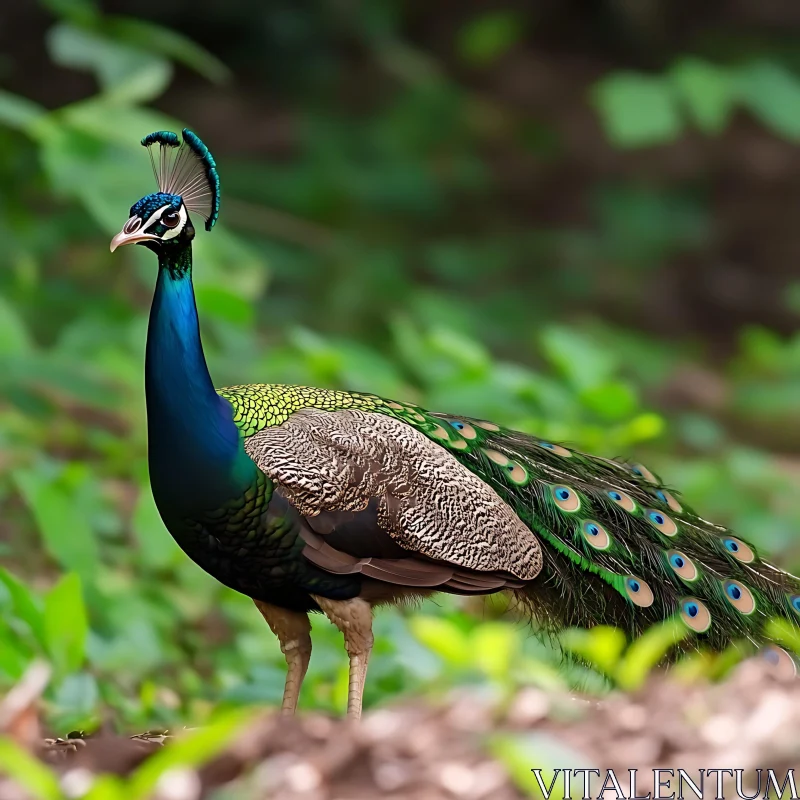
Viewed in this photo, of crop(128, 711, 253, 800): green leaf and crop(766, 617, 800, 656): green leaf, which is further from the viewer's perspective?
crop(766, 617, 800, 656): green leaf

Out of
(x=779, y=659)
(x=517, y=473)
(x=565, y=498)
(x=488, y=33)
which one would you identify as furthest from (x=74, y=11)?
(x=779, y=659)

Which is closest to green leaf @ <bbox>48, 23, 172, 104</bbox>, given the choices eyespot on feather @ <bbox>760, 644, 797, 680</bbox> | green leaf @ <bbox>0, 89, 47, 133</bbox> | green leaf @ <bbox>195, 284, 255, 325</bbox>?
green leaf @ <bbox>0, 89, 47, 133</bbox>

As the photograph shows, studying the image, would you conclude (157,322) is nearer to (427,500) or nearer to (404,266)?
(427,500)

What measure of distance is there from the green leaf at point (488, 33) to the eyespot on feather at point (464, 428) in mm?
6883

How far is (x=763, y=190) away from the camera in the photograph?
1177cm

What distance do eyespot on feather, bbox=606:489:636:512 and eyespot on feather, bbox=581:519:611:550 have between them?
0.13 metres

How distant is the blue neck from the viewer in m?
3.01

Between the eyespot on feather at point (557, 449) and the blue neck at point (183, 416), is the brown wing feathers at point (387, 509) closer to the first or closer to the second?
the blue neck at point (183, 416)

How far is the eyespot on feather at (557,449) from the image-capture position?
12.0ft

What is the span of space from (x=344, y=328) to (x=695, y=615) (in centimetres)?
536

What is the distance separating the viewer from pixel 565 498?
3.46m

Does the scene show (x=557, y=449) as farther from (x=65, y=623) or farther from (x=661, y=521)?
(x=65, y=623)

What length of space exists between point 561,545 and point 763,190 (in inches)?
367

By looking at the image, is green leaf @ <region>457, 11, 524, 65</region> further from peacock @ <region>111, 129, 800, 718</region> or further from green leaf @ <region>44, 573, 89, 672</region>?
green leaf @ <region>44, 573, 89, 672</region>
